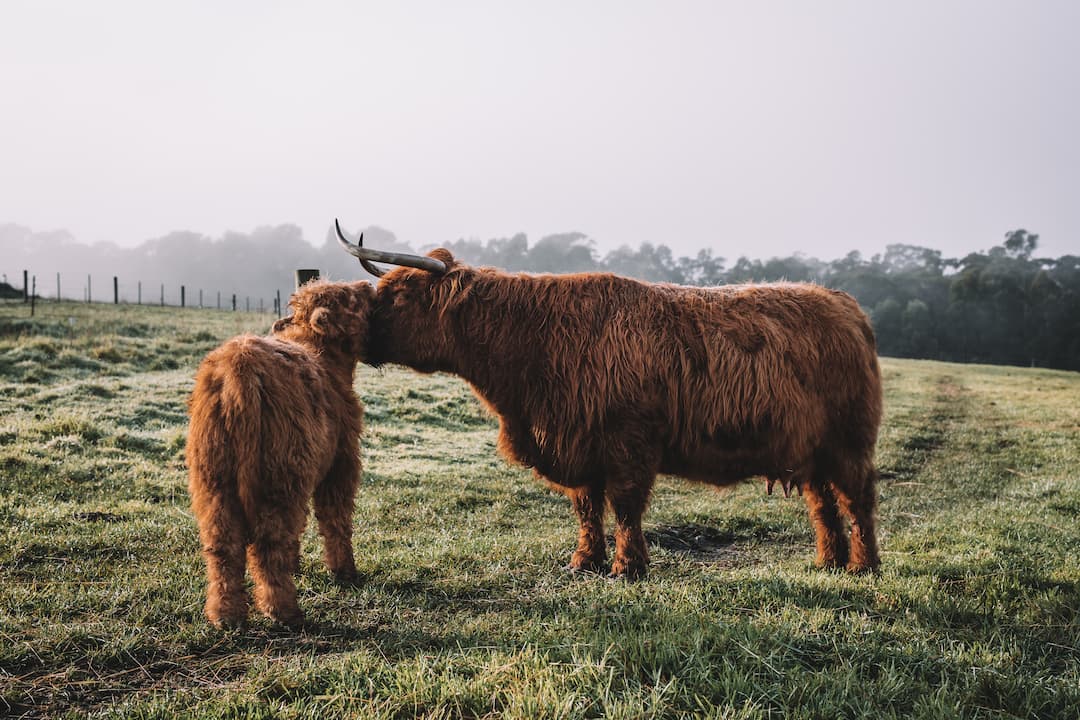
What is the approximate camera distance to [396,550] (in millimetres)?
5855

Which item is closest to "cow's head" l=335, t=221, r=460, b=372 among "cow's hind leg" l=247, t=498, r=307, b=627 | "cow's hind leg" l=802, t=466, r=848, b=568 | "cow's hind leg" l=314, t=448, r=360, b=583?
"cow's hind leg" l=314, t=448, r=360, b=583

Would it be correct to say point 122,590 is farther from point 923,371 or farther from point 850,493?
point 923,371

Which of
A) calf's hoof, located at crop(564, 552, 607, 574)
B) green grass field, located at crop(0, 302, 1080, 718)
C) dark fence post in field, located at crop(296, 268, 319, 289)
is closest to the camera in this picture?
green grass field, located at crop(0, 302, 1080, 718)

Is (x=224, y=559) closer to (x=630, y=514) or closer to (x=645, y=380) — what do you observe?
(x=630, y=514)

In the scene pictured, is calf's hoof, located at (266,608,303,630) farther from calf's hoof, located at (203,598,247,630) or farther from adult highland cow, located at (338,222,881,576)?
adult highland cow, located at (338,222,881,576)

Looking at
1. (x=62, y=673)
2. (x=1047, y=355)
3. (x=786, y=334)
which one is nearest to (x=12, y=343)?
(x=62, y=673)

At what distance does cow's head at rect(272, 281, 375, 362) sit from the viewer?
514 centimetres

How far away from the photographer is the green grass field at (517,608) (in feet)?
9.75

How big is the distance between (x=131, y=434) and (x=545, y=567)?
23.2 feet

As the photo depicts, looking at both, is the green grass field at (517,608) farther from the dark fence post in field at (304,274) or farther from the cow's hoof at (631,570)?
the dark fence post in field at (304,274)

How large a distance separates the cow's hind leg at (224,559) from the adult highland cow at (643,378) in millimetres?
1852

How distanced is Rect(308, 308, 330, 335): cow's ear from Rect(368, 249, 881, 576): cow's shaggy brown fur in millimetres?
479

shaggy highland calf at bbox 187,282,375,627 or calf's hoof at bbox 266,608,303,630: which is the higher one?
shaggy highland calf at bbox 187,282,375,627

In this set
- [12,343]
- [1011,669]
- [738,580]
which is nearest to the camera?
[1011,669]
